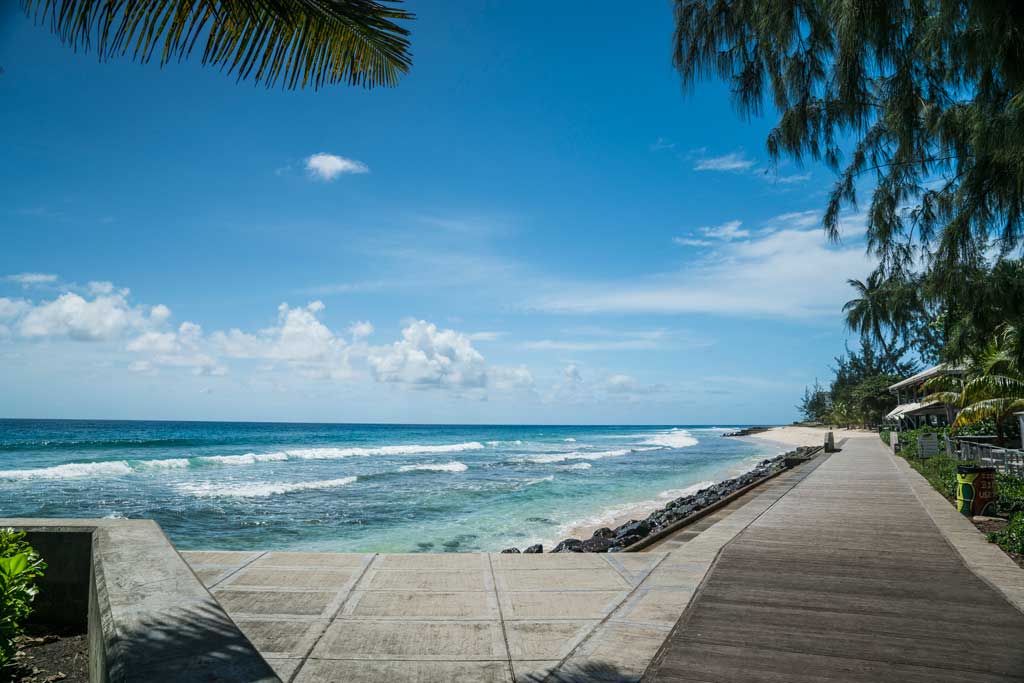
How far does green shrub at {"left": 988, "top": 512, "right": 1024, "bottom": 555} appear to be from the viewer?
5.82m

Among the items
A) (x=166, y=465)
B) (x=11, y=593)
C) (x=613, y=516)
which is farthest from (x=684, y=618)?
(x=166, y=465)

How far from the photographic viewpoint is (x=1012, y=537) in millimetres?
5965

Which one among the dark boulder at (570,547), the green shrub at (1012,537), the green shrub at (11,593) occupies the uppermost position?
the green shrub at (11,593)

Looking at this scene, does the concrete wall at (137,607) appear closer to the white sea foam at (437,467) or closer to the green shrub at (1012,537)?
the green shrub at (1012,537)

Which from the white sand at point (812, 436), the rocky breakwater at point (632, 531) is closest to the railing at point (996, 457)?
the rocky breakwater at point (632, 531)

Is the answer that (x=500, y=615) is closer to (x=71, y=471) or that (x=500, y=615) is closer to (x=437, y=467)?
(x=437, y=467)

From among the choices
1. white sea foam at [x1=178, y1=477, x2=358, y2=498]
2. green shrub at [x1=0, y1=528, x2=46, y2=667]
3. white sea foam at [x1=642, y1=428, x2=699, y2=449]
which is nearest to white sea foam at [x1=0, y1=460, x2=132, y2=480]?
white sea foam at [x1=178, y1=477, x2=358, y2=498]

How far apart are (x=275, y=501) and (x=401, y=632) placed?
14.9 meters

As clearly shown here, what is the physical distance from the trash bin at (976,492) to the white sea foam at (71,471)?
29218 millimetres

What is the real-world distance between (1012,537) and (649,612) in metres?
4.40

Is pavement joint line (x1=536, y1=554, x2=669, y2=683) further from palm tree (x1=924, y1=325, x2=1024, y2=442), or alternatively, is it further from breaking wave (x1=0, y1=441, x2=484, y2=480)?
breaking wave (x1=0, y1=441, x2=484, y2=480)

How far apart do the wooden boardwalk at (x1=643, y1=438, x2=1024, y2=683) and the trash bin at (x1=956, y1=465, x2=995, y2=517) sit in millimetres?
1881

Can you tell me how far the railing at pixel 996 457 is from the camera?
11672 millimetres

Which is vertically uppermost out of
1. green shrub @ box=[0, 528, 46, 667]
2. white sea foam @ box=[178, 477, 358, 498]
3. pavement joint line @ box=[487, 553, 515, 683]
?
green shrub @ box=[0, 528, 46, 667]
